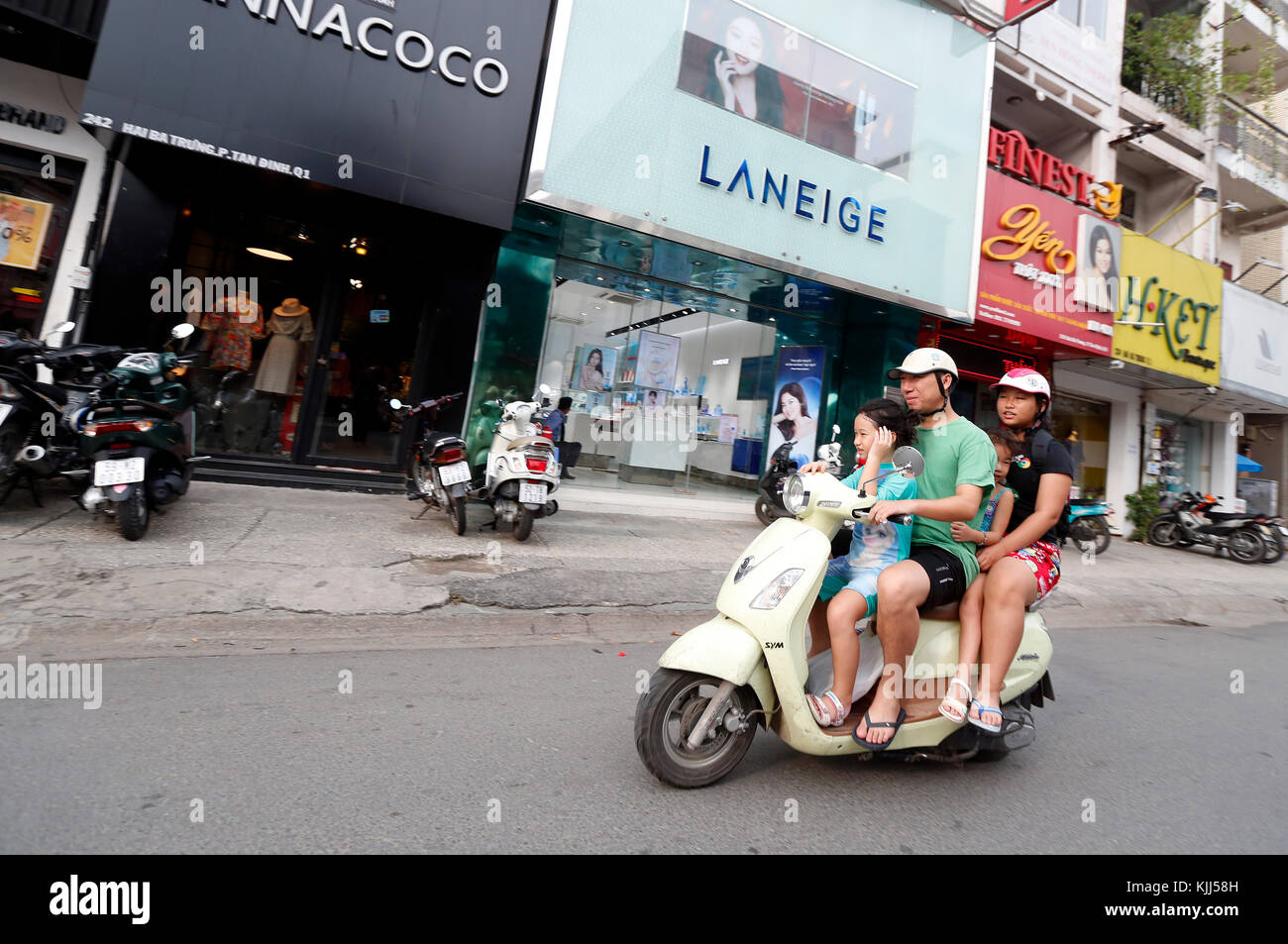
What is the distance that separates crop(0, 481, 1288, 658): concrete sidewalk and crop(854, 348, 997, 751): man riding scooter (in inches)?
92.5

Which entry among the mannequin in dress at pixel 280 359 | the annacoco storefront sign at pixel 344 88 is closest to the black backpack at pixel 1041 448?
the annacoco storefront sign at pixel 344 88

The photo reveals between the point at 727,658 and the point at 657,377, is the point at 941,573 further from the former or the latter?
the point at 657,377

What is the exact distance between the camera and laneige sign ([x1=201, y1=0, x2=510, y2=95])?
659 cm

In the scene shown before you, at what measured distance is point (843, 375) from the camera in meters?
11.4

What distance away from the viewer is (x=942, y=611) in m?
2.84

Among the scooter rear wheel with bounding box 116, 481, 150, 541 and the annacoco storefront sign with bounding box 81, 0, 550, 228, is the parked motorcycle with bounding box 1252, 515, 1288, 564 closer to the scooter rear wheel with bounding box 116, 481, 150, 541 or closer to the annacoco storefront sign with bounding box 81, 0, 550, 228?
the annacoco storefront sign with bounding box 81, 0, 550, 228

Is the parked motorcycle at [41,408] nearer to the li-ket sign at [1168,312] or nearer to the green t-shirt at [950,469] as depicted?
the green t-shirt at [950,469]

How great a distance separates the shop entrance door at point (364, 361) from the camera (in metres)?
7.99

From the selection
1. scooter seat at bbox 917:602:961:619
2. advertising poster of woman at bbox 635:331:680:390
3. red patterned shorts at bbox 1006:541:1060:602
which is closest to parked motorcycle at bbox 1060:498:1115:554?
advertising poster of woman at bbox 635:331:680:390

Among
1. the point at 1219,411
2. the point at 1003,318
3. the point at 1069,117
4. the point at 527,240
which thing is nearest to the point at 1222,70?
the point at 1069,117

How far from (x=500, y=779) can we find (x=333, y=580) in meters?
2.76

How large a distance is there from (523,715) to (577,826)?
982 millimetres

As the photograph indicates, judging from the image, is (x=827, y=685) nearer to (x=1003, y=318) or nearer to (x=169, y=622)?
(x=169, y=622)

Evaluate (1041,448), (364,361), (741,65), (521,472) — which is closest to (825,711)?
(1041,448)
